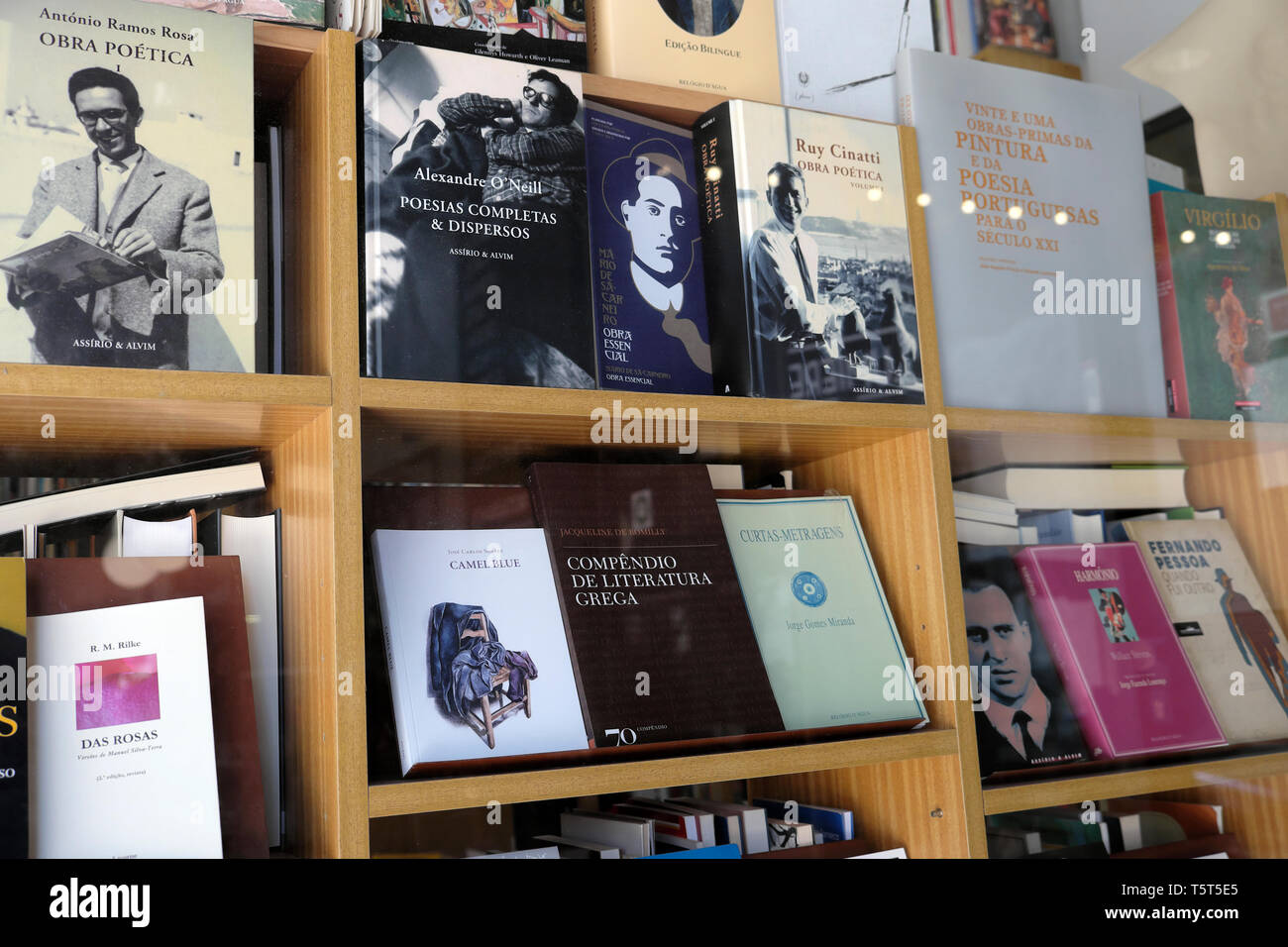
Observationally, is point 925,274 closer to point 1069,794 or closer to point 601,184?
point 601,184

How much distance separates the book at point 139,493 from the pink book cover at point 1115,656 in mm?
828

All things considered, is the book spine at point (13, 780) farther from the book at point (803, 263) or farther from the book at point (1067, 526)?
the book at point (1067, 526)

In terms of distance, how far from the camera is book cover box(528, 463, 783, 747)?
917 mm

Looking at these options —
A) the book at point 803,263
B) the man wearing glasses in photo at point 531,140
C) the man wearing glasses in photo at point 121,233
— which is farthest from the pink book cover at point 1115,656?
the man wearing glasses in photo at point 121,233

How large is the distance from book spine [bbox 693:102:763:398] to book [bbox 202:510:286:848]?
47 centimetres

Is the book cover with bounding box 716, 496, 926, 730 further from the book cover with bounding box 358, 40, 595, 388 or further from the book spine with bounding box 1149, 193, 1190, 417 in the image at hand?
the book spine with bounding box 1149, 193, 1190, 417

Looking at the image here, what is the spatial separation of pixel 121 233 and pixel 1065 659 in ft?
3.33

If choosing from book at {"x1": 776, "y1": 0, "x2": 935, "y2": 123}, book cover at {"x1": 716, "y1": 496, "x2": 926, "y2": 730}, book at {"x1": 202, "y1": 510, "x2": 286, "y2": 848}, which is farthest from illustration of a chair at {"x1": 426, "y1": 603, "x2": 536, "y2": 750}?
book at {"x1": 776, "y1": 0, "x2": 935, "y2": 123}

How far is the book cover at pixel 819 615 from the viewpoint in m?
1.01

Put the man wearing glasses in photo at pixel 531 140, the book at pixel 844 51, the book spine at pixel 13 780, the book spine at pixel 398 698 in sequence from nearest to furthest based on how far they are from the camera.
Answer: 1. the book spine at pixel 13 780
2. the book spine at pixel 398 698
3. the man wearing glasses in photo at pixel 531 140
4. the book at pixel 844 51

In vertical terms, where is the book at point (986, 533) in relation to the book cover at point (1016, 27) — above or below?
below

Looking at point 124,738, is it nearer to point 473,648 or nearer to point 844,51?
point 473,648

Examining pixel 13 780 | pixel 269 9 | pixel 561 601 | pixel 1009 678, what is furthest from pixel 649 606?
pixel 269 9

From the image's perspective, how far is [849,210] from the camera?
43.2 inches
